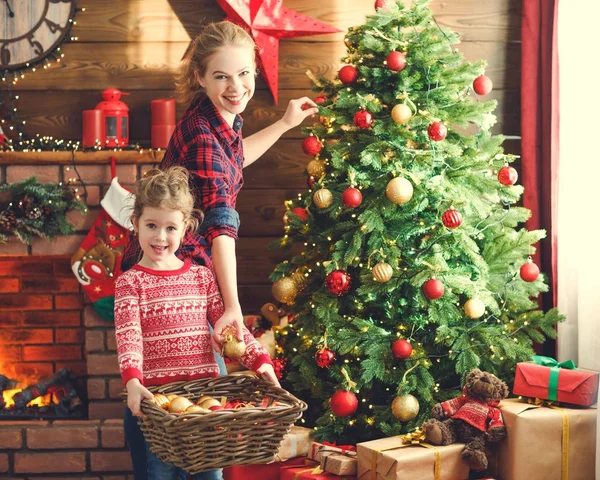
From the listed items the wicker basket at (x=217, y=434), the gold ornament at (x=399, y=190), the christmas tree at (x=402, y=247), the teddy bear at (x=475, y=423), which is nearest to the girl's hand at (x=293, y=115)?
the christmas tree at (x=402, y=247)

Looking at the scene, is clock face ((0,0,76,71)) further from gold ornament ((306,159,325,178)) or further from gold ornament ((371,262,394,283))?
gold ornament ((371,262,394,283))

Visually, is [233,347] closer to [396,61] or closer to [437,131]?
[437,131]

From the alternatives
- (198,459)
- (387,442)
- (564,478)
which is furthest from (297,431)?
(198,459)

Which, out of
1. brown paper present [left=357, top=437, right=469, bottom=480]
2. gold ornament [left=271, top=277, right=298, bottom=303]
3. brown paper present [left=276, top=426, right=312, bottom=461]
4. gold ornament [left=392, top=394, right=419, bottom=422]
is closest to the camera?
brown paper present [left=357, top=437, right=469, bottom=480]

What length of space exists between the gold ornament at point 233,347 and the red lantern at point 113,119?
149 centimetres

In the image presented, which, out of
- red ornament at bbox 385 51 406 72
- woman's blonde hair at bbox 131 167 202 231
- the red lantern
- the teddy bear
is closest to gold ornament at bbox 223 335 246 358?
woman's blonde hair at bbox 131 167 202 231

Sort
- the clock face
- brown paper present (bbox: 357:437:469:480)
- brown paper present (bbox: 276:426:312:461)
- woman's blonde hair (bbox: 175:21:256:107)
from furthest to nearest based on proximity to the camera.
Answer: the clock face → brown paper present (bbox: 276:426:312:461) → brown paper present (bbox: 357:437:469:480) → woman's blonde hair (bbox: 175:21:256:107)

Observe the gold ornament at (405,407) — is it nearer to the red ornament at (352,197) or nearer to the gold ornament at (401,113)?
the red ornament at (352,197)

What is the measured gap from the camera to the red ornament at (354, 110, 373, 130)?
2693 mm

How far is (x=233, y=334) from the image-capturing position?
2.00m

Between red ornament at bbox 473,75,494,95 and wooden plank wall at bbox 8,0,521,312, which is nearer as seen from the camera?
red ornament at bbox 473,75,494,95

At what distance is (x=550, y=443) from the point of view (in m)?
2.47

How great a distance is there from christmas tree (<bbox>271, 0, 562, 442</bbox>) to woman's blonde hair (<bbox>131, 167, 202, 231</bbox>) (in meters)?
0.75

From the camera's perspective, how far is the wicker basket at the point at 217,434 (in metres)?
1.73
